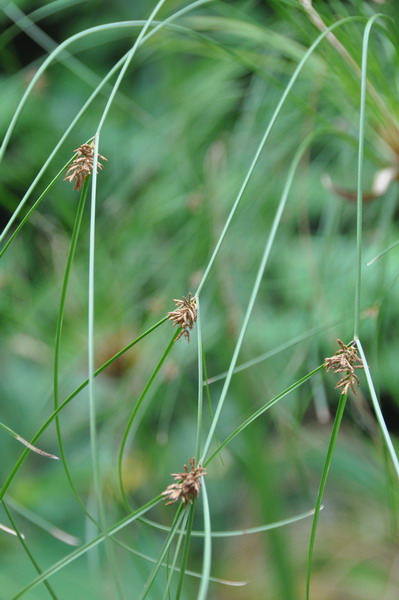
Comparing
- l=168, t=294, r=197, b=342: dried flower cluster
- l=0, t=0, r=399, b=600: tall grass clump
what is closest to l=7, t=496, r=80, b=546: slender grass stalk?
l=0, t=0, r=399, b=600: tall grass clump

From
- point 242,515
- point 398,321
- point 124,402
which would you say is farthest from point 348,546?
point 124,402

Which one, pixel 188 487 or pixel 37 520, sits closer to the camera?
pixel 188 487

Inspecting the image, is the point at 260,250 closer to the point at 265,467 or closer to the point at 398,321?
the point at 265,467

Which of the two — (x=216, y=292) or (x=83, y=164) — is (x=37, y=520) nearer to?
(x=216, y=292)

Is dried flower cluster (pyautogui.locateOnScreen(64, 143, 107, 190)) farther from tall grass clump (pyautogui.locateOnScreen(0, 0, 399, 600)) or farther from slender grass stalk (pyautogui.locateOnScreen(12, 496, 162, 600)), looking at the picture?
slender grass stalk (pyautogui.locateOnScreen(12, 496, 162, 600))

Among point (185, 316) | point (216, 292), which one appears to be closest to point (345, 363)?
point (185, 316)

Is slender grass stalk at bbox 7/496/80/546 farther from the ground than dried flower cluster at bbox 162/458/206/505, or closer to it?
farther from the ground

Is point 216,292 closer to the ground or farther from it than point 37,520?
farther from it

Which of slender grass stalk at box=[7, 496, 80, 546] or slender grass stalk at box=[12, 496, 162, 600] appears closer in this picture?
slender grass stalk at box=[12, 496, 162, 600]

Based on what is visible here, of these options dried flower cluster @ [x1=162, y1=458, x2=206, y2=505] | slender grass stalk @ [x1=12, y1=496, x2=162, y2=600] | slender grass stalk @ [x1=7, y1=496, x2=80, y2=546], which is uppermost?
slender grass stalk @ [x1=7, y1=496, x2=80, y2=546]
